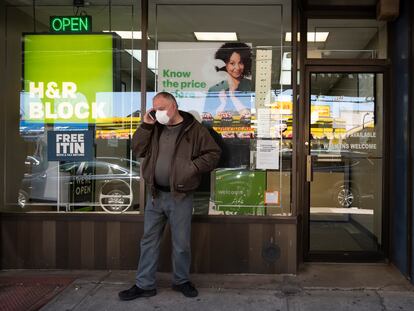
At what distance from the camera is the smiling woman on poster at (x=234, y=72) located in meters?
5.27

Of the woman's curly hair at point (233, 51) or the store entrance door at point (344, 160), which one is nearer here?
the woman's curly hair at point (233, 51)

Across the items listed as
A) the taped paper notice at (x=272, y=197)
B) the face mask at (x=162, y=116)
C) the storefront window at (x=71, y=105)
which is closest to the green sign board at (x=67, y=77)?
the storefront window at (x=71, y=105)

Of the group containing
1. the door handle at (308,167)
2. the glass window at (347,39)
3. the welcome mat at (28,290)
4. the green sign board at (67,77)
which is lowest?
the welcome mat at (28,290)

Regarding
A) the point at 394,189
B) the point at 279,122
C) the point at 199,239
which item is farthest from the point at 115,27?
the point at 394,189

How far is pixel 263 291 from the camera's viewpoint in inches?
178

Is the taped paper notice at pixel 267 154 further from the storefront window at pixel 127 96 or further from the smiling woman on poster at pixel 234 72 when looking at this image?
the smiling woman on poster at pixel 234 72

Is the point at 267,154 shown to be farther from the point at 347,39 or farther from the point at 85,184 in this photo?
the point at 85,184

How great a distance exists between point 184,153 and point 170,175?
0.74ft

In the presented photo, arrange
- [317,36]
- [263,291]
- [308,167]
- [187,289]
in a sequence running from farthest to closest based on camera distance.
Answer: [317,36], [308,167], [263,291], [187,289]

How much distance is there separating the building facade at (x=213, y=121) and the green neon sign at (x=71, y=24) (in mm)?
12

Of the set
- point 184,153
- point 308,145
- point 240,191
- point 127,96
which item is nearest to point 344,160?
point 308,145

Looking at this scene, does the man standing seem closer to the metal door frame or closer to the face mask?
the face mask

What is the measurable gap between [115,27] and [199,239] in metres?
2.39

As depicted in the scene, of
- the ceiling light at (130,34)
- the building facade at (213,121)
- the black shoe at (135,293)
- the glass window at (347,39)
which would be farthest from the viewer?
the glass window at (347,39)
